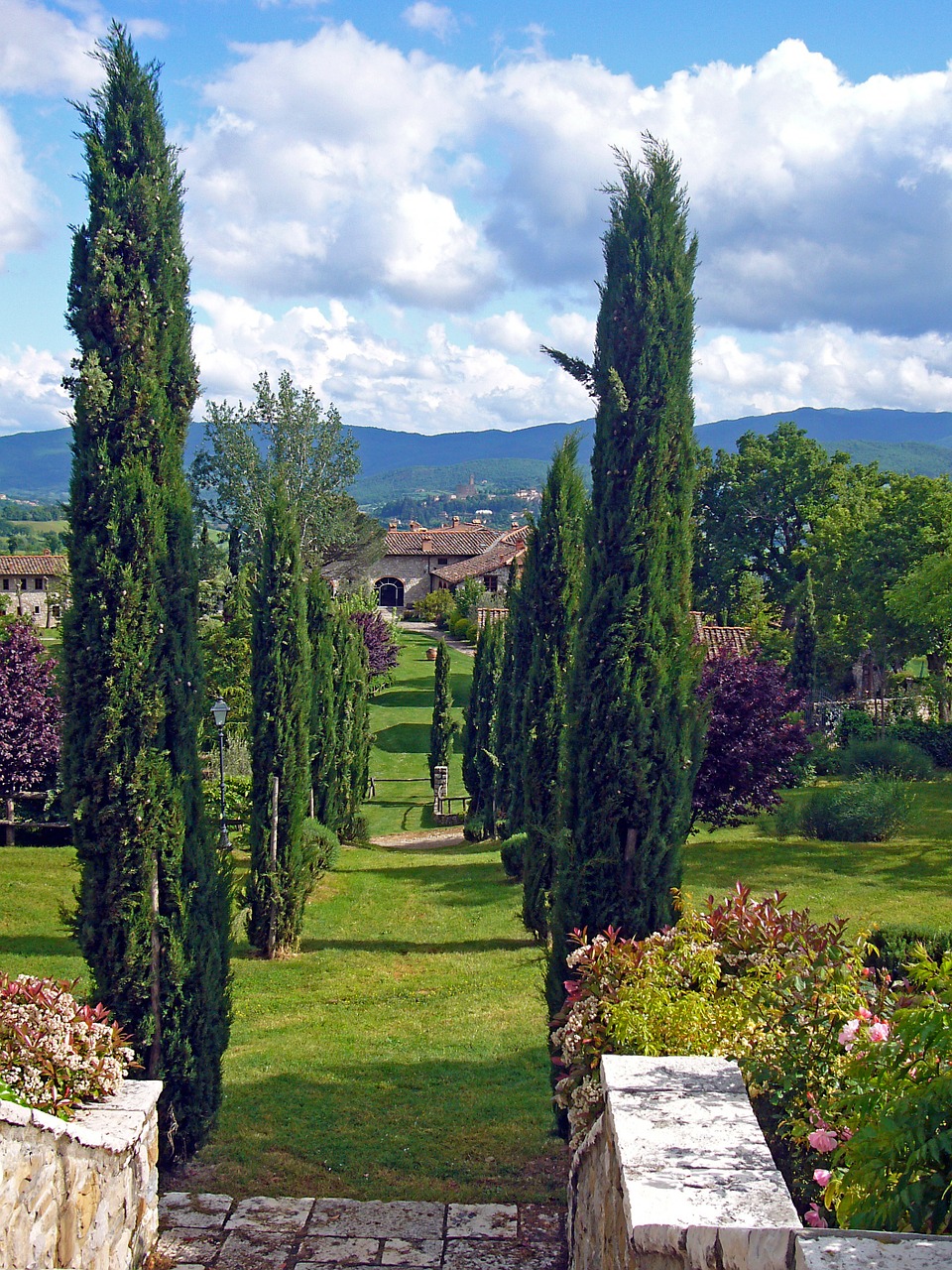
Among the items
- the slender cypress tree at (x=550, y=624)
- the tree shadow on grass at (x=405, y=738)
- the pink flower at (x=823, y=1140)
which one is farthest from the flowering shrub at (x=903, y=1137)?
the tree shadow on grass at (x=405, y=738)

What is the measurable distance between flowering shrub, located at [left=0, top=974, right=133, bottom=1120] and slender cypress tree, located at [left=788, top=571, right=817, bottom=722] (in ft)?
87.4

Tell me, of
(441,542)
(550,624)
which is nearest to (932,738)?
(550,624)

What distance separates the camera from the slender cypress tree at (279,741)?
12.2m

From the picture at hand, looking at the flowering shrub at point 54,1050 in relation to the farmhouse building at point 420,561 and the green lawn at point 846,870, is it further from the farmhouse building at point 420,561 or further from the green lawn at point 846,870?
the farmhouse building at point 420,561

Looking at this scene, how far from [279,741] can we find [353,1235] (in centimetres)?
735

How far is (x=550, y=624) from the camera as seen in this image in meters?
12.5

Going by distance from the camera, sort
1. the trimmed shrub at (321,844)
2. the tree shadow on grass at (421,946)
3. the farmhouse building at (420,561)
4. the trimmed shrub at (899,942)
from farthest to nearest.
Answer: the farmhouse building at (420,561) → the trimmed shrub at (321,844) → the tree shadow on grass at (421,946) → the trimmed shrub at (899,942)

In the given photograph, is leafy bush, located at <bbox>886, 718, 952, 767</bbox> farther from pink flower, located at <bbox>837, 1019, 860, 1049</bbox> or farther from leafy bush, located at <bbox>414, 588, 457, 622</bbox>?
leafy bush, located at <bbox>414, 588, 457, 622</bbox>

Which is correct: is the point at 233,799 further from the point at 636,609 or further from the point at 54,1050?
the point at 54,1050

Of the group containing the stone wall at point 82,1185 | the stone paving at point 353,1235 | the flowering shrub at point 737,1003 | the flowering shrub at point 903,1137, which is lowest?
the stone paving at point 353,1235

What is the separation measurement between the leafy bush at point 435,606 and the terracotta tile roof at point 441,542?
6075mm

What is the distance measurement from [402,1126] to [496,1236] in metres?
1.93

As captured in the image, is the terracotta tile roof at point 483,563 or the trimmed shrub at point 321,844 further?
the terracotta tile roof at point 483,563

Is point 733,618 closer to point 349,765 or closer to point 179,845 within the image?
point 349,765
